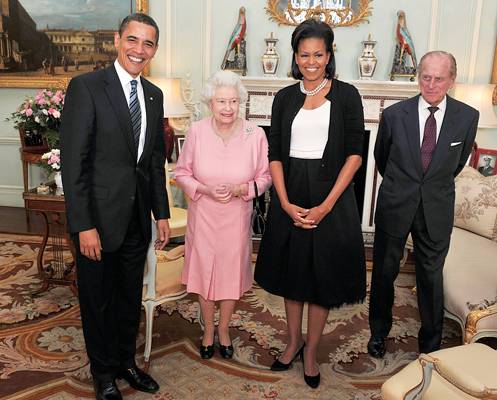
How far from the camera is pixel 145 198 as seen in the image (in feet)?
8.00

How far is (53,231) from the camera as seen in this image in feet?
12.5

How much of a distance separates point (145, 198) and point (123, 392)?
1039mm

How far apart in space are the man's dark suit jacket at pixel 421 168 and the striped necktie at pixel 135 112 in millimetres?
1378

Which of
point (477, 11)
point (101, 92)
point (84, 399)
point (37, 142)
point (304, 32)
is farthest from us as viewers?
point (37, 142)

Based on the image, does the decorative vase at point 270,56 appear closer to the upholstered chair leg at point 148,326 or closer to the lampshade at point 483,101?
the lampshade at point 483,101

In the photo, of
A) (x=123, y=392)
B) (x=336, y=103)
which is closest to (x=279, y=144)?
(x=336, y=103)

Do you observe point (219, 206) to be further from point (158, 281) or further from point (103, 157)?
point (103, 157)

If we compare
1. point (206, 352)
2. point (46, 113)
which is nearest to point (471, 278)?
point (206, 352)

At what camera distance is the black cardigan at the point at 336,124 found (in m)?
2.49

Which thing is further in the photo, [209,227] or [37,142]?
[37,142]

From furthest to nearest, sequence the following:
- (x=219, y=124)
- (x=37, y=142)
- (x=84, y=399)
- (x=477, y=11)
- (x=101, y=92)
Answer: (x=37, y=142) → (x=477, y=11) → (x=219, y=124) → (x=84, y=399) → (x=101, y=92)

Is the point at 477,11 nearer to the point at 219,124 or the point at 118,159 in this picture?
the point at 219,124

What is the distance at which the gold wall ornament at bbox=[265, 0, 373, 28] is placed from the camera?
17.4 ft

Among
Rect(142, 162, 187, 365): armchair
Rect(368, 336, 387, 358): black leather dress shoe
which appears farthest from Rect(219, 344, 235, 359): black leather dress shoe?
Rect(368, 336, 387, 358): black leather dress shoe
